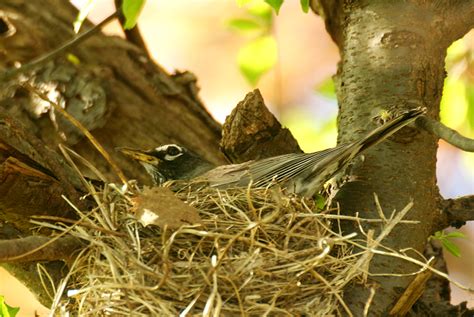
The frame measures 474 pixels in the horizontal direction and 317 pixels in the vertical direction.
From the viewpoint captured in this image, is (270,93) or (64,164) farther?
(270,93)

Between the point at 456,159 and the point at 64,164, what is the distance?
3.60 m

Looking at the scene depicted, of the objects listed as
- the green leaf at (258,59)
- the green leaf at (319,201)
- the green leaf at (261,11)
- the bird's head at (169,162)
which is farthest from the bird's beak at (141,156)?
the green leaf at (319,201)

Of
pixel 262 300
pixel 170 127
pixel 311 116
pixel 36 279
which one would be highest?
pixel 311 116

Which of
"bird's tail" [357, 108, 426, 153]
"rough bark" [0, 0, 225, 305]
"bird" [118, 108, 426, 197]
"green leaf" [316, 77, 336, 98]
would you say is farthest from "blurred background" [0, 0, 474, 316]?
"bird's tail" [357, 108, 426, 153]

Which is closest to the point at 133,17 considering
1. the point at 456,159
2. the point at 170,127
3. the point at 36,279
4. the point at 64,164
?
the point at 64,164

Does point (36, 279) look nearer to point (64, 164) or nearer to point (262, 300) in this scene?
point (64, 164)

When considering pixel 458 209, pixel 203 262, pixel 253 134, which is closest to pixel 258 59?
pixel 253 134

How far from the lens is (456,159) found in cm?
625

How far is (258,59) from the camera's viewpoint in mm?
4289

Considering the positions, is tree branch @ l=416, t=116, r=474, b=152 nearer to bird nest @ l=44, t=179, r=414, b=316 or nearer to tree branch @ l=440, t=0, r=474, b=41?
bird nest @ l=44, t=179, r=414, b=316

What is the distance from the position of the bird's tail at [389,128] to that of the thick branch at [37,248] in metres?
1.12

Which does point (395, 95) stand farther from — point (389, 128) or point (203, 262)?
point (203, 262)

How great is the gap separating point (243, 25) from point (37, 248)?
1.81 metres

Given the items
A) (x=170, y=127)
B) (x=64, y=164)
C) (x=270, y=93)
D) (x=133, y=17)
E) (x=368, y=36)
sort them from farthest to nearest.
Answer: (x=270, y=93) < (x=170, y=127) < (x=368, y=36) < (x=64, y=164) < (x=133, y=17)
